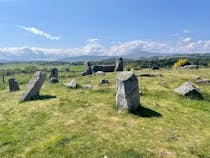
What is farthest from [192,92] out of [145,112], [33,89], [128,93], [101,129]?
[33,89]

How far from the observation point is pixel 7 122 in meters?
19.5

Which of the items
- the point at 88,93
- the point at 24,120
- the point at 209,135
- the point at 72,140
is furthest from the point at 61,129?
the point at 88,93

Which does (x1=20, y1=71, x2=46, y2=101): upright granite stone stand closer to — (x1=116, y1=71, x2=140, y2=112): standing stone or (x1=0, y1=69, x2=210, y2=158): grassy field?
(x1=0, y1=69, x2=210, y2=158): grassy field

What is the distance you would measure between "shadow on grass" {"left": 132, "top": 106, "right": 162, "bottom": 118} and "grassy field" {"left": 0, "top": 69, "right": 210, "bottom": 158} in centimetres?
4

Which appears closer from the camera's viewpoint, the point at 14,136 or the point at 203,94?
the point at 14,136

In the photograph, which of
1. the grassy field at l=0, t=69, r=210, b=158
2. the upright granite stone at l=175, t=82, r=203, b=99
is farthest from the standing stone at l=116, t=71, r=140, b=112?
the upright granite stone at l=175, t=82, r=203, b=99

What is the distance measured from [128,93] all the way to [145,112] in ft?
6.17

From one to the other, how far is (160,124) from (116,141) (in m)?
4.25

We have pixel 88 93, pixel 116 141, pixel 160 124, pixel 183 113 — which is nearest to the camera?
pixel 116 141

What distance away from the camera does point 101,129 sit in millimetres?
16656

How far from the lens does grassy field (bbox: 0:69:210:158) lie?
14238 mm

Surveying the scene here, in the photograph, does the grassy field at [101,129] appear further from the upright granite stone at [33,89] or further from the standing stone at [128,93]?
the upright granite stone at [33,89]

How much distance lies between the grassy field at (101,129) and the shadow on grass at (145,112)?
0.04 meters

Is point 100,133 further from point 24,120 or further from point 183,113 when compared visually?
point 183,113
